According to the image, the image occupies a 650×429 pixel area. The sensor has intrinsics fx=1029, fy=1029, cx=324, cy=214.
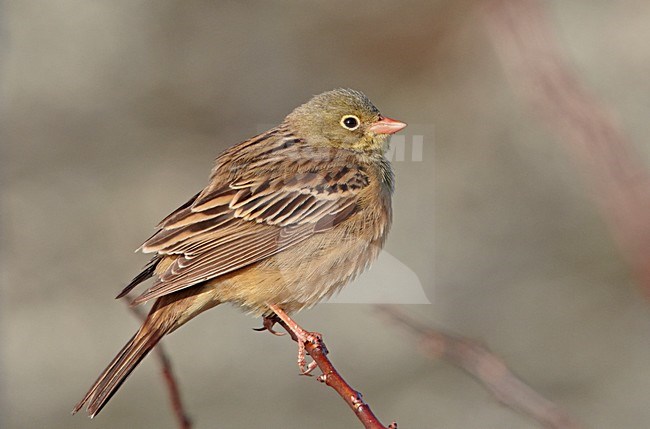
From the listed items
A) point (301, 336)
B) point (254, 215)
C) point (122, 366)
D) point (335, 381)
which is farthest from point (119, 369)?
point (335, 381)

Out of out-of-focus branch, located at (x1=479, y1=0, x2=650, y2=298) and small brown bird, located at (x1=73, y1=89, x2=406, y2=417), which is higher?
out-of-focus branch, located at (x1=479, y1=0, x2=650, y2=298)

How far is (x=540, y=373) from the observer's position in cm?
654

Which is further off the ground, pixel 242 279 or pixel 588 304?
pixel 242 279

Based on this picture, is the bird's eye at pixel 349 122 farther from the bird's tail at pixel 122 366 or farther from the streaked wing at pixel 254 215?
the bird's tail at pixel 122 366

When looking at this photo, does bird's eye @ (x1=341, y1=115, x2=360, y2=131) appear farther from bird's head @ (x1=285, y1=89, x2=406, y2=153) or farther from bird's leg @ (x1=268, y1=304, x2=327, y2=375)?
bird's leg @ (x1=268, y1=304, x2=327, y2=375)

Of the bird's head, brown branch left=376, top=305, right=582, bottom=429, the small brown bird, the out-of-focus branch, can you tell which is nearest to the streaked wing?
the small brown bird

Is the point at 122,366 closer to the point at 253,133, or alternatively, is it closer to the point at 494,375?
the point at 494,375

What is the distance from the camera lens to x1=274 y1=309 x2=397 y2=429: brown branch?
255cm

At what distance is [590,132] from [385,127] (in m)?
2.38

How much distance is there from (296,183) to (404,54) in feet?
10.5

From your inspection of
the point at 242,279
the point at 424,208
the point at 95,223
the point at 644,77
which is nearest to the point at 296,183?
the point at 242,279

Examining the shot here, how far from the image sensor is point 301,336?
3812 mm

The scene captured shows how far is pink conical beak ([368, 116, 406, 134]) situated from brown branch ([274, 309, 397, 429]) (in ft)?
2.99

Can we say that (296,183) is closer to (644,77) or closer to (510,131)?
(510,131)
